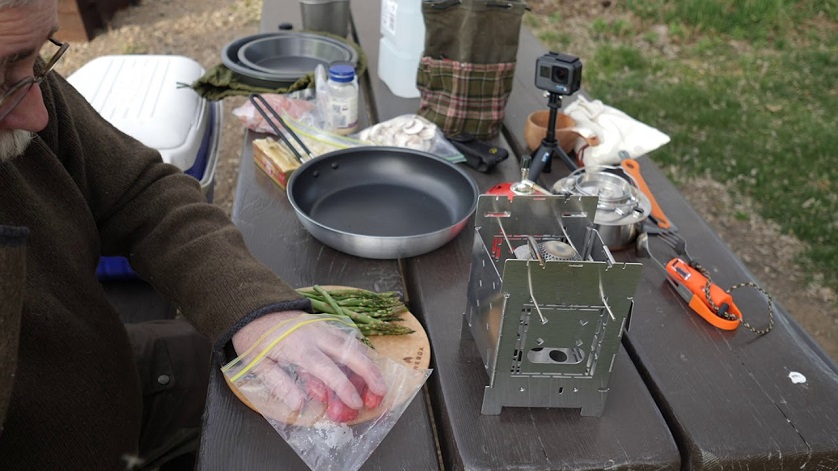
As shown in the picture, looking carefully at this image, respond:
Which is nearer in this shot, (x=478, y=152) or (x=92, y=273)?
(x=92, y=273)

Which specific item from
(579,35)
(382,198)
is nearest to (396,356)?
(382,198)

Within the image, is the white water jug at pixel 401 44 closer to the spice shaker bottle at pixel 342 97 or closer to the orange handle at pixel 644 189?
the spice shaker bottle at pixel 342 97

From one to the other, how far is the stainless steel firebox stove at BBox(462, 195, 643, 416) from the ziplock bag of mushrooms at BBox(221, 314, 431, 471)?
17 cm

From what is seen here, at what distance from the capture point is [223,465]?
1049 millimetres

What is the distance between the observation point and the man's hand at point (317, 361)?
1116mm

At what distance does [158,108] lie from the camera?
2.30 meters

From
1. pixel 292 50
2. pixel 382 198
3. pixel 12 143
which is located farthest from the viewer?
pixel 292 50

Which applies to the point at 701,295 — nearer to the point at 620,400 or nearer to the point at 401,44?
the point at 620,400

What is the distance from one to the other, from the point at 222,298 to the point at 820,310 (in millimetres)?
2774

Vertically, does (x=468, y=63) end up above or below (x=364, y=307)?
above

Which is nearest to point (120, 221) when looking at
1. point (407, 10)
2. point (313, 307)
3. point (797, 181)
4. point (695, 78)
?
point (313, 307)

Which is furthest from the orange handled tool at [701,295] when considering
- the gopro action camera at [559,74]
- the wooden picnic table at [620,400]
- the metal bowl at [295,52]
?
the metal bowl at [295,52]

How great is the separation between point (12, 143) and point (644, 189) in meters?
1.43

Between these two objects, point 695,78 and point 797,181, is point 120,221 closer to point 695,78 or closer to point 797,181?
point 797,181
